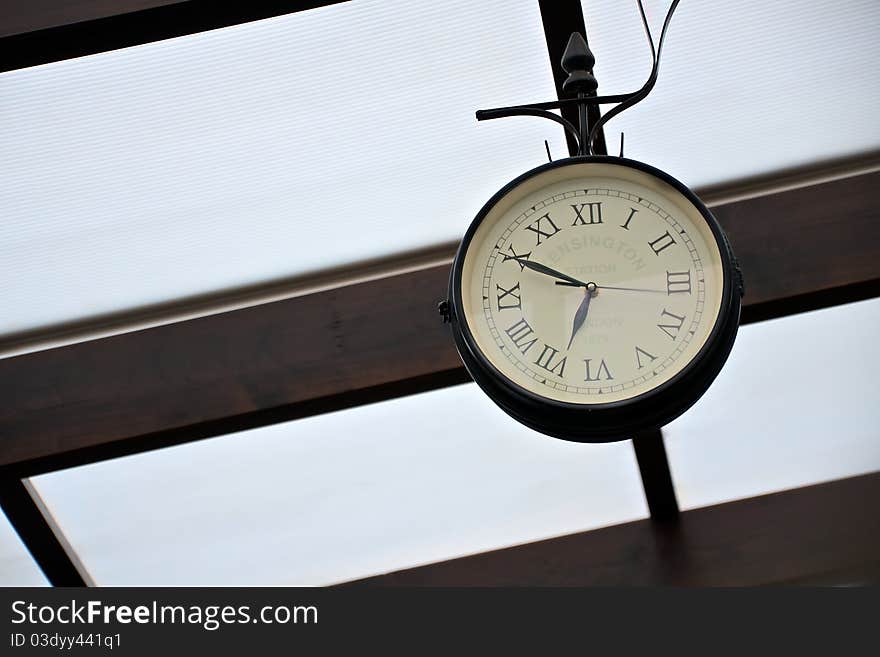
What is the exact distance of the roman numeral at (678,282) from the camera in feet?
5.98

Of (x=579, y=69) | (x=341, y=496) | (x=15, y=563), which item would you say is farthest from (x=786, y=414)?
(x=15, y=563)

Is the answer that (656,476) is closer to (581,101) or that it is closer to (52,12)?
(581,101)

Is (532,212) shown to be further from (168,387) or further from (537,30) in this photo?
(168,387)

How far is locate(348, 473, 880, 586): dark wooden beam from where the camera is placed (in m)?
3.27

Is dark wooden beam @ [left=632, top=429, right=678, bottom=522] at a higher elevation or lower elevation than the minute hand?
higher

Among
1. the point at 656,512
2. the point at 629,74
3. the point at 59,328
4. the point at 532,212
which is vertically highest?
the point at 629,74

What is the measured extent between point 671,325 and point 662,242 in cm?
16

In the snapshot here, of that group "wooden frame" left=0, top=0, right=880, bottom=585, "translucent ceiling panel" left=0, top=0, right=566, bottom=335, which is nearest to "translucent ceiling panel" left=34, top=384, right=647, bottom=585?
"wooden frame" left=0, top=0, right=880, bottom=585

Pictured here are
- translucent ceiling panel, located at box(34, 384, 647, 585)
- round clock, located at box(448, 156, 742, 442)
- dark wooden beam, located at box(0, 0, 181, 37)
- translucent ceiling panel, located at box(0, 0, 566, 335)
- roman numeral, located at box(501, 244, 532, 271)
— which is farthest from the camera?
translucent ceiling panel, located at box(34, 384, 647, 585)

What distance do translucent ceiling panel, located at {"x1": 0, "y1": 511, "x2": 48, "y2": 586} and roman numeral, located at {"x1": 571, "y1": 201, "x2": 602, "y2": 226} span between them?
2.22m

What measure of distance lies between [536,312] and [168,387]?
135 centimetres

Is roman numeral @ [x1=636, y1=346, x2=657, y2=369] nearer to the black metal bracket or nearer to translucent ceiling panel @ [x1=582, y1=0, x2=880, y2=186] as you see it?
the black metal bracket

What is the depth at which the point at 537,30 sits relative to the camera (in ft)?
8.86

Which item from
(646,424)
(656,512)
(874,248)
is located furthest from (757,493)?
(646,424)
